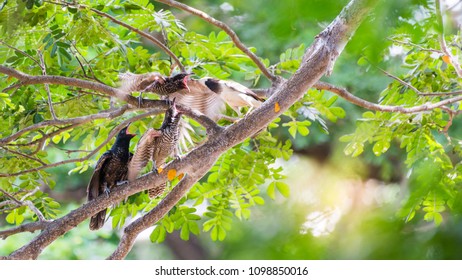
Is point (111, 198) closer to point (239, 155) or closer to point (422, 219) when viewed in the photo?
point (239, 155)

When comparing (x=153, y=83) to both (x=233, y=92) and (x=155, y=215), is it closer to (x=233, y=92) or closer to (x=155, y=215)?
(x=233, y=92)

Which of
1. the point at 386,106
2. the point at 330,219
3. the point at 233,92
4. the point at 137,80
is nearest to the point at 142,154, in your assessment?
the point at 137,80

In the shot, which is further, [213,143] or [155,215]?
[155,215]

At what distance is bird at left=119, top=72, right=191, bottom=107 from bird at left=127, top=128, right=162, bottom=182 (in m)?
0.18

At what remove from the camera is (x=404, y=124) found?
120 inches

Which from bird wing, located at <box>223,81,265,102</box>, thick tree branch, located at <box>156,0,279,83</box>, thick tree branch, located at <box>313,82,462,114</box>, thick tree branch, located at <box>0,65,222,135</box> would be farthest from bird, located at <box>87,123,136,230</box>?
thick tree branch, located at <box>313,82,462,114</box>

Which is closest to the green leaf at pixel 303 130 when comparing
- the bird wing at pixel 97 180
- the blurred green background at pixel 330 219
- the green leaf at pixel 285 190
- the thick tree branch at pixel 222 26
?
the green leaf at pixel 285 190

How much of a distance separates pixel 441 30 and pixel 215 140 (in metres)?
1.81

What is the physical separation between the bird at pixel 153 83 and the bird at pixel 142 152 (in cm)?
18

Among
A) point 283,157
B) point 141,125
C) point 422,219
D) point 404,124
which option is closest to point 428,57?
point 404,124

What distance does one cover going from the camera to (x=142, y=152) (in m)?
2.82

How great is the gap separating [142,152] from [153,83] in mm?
340

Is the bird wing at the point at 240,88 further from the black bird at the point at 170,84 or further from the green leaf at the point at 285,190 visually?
the green leaf at the point at 285,190

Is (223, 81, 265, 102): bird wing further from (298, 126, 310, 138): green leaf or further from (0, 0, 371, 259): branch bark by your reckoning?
(298, 126, 310, 138): green leaf
